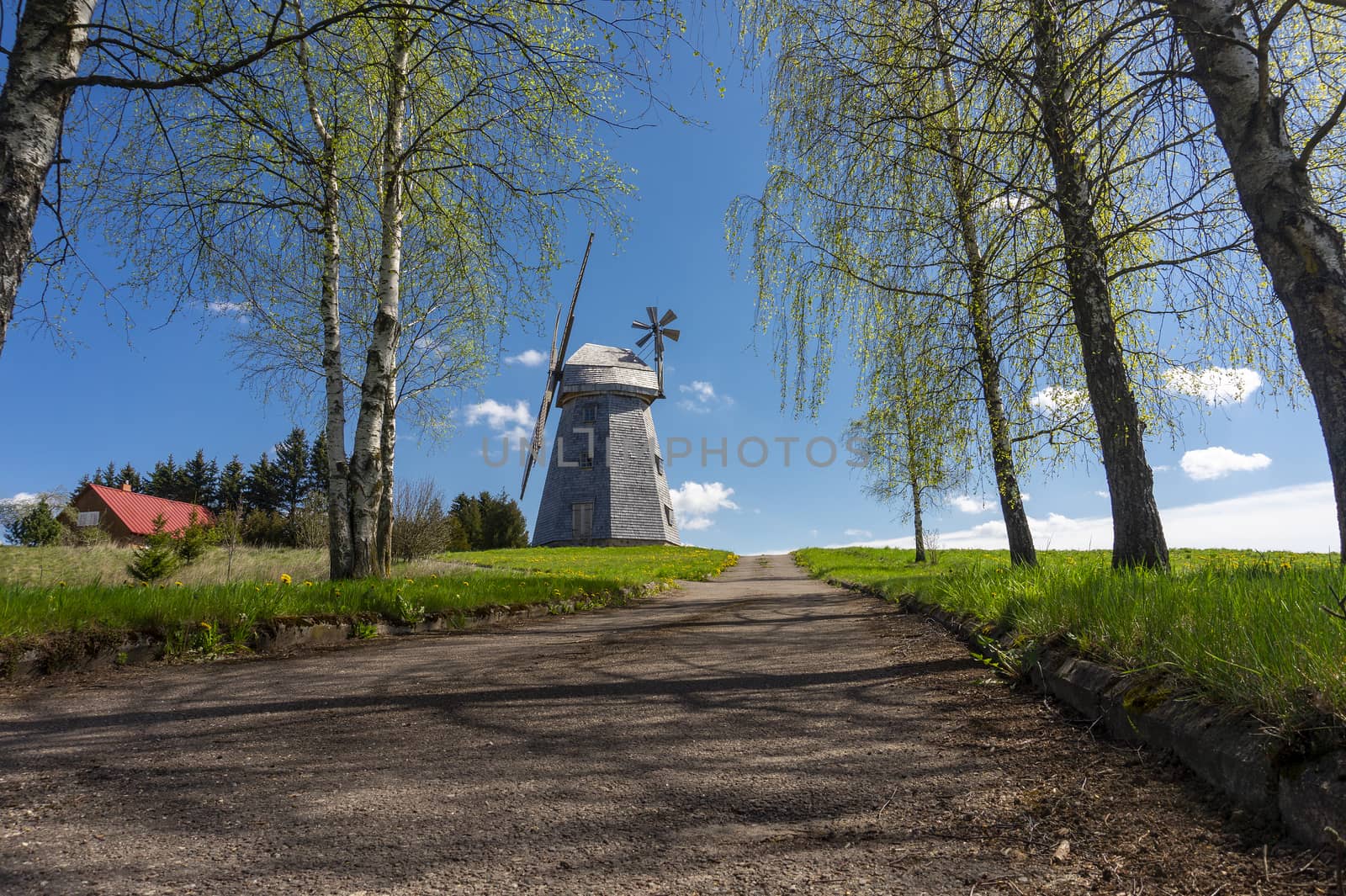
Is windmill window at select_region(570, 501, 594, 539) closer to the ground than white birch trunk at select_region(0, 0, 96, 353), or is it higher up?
closer to the ground

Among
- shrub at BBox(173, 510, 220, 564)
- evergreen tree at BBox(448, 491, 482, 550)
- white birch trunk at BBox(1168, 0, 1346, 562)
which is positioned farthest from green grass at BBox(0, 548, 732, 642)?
evergreen tree at BBox(448, 491, 482, 550)

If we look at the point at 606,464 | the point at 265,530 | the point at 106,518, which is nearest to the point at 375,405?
the point at 606,464

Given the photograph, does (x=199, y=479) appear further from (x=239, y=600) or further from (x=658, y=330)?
(x=239, y=600)

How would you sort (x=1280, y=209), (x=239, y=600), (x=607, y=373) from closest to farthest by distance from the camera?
(x=1280, y=209), (x=239, y=600), (x=607, y=373)

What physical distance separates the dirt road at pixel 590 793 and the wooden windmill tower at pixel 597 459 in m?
29.5

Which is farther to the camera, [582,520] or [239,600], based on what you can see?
[582,520]

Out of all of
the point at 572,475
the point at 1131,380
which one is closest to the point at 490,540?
the point at 572,475

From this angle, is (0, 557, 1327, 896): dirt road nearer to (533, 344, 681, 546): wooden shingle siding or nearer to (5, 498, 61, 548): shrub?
(533, 344, 681, 546): wooden shingle siding

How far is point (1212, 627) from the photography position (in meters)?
2.88

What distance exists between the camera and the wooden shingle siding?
33844 mm

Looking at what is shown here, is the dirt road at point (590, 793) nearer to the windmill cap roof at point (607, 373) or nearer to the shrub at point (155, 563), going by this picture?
the shrub at point (155, 563)

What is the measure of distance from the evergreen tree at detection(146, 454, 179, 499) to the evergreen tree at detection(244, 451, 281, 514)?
8341mm

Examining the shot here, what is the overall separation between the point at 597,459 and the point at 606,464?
64 centimetres

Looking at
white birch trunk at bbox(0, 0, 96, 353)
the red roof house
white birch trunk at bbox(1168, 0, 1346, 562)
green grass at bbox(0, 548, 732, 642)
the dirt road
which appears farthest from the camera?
the red roof house
